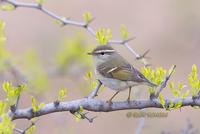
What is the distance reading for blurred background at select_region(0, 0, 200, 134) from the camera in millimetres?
7051

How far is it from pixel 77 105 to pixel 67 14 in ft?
38.9

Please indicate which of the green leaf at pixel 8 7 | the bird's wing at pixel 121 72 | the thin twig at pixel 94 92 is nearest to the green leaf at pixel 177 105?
the thin twig at pixel 94 92

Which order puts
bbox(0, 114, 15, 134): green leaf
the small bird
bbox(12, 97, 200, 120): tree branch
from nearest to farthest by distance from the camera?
bbox(0, 114, 15, 134): green leaf < bbox(12, 97, 200, 120): tree branch < the small bird

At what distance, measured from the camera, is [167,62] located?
43.0 feet

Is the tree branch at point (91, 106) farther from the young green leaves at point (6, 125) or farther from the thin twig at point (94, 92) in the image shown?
the young green leaves at point (6, 125)

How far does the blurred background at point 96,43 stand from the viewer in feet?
23.1

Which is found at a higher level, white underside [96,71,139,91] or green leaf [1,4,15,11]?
green leaf [1,4,15,11]

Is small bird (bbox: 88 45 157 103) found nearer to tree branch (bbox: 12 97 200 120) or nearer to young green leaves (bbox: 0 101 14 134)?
tree branch (bbox: 12 97 200 120)

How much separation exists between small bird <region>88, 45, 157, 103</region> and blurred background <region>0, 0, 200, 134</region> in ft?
2.92

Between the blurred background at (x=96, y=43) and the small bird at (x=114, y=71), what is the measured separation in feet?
2.92

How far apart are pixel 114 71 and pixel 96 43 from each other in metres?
7.18

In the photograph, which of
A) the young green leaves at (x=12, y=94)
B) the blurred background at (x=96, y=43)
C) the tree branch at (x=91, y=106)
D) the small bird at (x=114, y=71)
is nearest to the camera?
the young green leaves at (x=12, y=94)

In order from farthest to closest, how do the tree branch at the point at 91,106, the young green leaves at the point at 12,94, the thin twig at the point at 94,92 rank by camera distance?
the thin twig at the point at 94,92 < the tree branch at the point at 91,106 < the young green leaves at the point at 12,94

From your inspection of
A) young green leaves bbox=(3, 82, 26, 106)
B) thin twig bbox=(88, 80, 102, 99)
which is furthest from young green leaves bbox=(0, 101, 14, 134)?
thin twig bbox=(88, 80, 102, 99)
